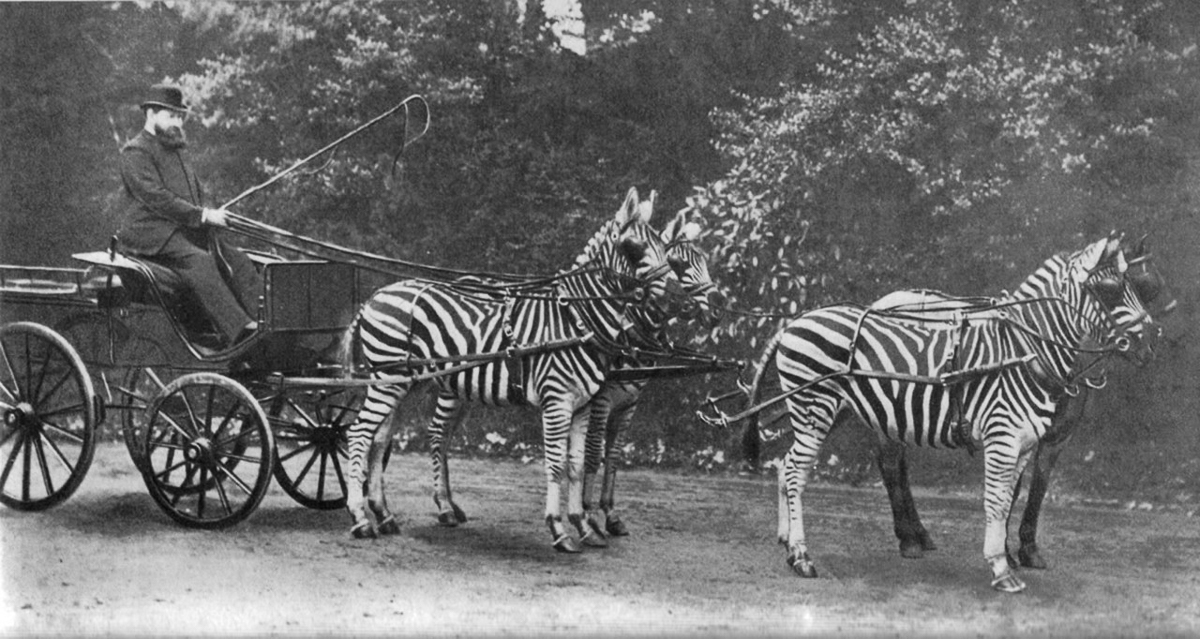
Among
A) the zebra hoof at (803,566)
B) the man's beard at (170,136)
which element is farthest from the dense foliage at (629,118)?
the zebra hoof at (803,566)

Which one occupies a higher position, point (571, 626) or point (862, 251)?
point (862, 251)

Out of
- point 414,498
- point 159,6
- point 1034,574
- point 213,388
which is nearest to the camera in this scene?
point 1034,574

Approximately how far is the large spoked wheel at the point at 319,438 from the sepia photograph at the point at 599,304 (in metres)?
0.05

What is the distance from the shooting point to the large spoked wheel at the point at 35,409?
8891 mm

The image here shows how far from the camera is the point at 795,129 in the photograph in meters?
9.91

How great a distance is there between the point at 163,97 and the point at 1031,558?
5.97 m

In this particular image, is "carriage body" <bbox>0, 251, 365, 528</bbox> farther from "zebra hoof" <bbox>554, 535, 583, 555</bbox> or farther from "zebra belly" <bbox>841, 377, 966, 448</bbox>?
"zebra belly" <bbox>841, 377, 966, 448</bbox>

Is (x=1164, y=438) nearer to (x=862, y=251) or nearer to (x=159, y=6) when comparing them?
(x=862, y=251)

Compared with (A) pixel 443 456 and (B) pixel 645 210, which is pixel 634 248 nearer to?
(B) pixel 645 210

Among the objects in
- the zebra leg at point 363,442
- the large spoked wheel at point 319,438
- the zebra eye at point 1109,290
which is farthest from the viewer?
the large spoked wheel at point 319,438

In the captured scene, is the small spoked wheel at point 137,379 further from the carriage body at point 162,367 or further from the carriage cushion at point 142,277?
the carriage cushion at point 142,277

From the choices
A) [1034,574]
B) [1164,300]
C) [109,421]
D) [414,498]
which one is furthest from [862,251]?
[109,421]

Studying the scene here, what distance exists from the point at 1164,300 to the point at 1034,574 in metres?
1.89

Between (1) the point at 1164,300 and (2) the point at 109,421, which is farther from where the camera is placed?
(2) the point at 109,421
